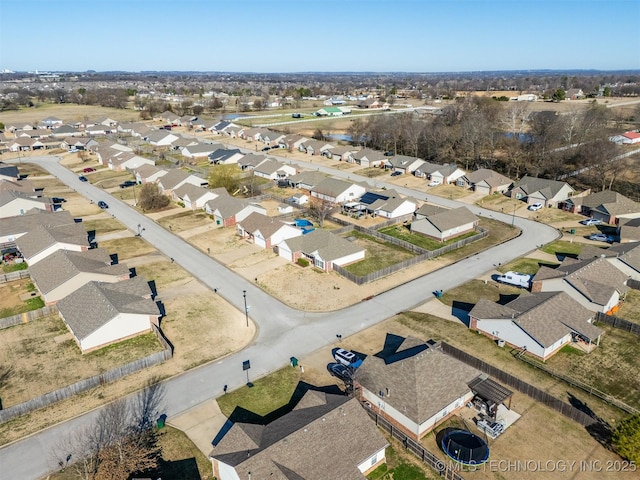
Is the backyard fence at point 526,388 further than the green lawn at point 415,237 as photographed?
No

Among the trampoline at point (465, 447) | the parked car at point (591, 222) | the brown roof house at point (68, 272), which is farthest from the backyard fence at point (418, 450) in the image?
the parked car at point (591, 222)

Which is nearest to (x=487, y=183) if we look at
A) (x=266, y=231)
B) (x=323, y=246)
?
(x=323, y=246)

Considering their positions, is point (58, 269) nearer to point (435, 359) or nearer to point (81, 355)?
point (81, 355)

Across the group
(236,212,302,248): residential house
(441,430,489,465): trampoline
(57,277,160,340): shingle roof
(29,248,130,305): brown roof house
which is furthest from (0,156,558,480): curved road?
(441,430,489,465): trampoline

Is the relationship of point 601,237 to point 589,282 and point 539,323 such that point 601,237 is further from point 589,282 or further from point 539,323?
point 539,323

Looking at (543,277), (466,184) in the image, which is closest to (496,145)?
(466,184)

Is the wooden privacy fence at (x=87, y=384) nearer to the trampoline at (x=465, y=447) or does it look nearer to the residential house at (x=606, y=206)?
the trampoline at (x=465, y=447)

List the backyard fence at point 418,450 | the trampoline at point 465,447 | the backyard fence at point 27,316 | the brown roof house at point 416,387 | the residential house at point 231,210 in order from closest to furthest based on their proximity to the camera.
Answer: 1. the backyard fence at point 418,450
2. the trampoline at point 465,447
3. the brown roof house at point 416,387
4. the backyard fence at point 27,316
5. the residential house at point 231,210
